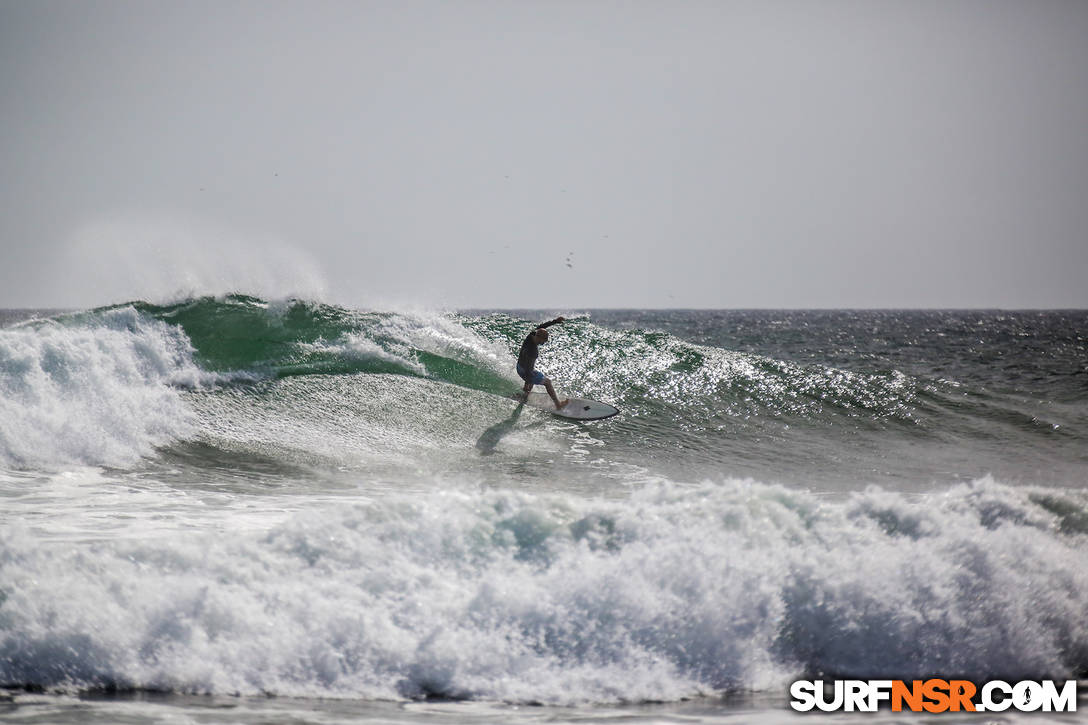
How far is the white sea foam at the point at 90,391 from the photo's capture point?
27.6 feet

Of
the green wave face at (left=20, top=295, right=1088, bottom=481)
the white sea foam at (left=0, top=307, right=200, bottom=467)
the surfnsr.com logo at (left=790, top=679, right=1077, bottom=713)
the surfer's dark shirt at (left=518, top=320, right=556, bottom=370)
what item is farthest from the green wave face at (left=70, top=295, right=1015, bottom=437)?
the surfnsr.com logo at (left=790, top=679, right=1077, bottom=713)

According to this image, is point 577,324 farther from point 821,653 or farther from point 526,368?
point 821,653

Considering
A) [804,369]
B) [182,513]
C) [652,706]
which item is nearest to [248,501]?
[182,513]

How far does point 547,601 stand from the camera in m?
5.14

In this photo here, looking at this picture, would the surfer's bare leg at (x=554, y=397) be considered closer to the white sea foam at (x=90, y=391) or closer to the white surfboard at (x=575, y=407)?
the white surfboard at (x=575, y=407)

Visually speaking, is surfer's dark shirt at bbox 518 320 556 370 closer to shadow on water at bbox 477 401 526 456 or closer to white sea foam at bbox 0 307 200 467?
shadow on water at bbox 477 401 526 456

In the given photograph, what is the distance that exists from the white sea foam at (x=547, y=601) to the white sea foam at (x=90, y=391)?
11.0 ft

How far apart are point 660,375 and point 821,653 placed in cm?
976

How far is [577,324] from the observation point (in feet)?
61.2

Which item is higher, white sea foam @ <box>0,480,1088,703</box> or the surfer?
the surfer

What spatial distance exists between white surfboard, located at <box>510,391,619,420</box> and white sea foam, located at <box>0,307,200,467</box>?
16.1ft

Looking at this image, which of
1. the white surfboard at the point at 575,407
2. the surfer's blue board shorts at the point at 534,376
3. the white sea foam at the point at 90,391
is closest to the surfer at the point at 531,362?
the surfer's blue board shorts at the point at 534,376

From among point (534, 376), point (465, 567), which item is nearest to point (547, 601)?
point (465, 567)

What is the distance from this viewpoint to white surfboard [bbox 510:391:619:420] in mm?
11961
